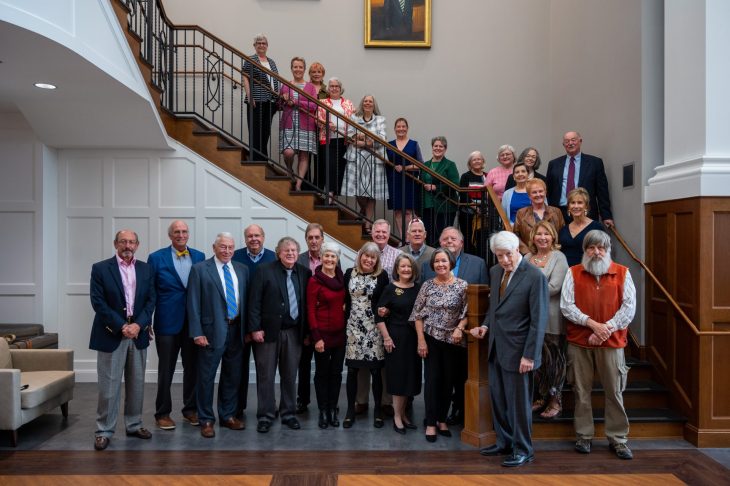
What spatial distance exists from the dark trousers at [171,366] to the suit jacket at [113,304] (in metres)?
0.22

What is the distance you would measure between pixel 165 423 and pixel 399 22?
6230 millimetres

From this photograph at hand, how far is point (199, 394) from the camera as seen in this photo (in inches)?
191

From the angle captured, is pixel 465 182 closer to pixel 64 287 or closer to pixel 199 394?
pixel 199 394

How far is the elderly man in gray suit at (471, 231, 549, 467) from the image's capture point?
4.06m

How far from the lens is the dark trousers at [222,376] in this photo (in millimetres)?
4820

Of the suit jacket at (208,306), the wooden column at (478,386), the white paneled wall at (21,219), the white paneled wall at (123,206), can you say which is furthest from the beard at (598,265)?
the white paneled wall at (21,219)

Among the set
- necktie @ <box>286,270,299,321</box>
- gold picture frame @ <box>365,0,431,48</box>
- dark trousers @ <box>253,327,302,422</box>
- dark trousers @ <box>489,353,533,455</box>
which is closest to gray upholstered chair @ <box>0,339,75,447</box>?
dark trousers @ <box>253,327,302,422</box>

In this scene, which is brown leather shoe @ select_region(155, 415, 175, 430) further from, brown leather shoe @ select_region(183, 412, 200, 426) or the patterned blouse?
the patterned blouse

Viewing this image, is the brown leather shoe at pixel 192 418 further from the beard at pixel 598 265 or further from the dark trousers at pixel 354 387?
the beard at pixel 598 265

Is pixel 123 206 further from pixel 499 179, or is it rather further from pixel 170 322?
pixel 499 179

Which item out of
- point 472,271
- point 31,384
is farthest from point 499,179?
point 31,384

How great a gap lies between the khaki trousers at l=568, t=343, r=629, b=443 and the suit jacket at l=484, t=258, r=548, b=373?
54cm

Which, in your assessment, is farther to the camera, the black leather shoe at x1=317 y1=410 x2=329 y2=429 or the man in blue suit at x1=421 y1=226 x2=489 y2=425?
the black leather shoe at x1=317 y1=410 x2=329 y2=429

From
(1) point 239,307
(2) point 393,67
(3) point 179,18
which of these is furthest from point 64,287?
(2) point 393,67
